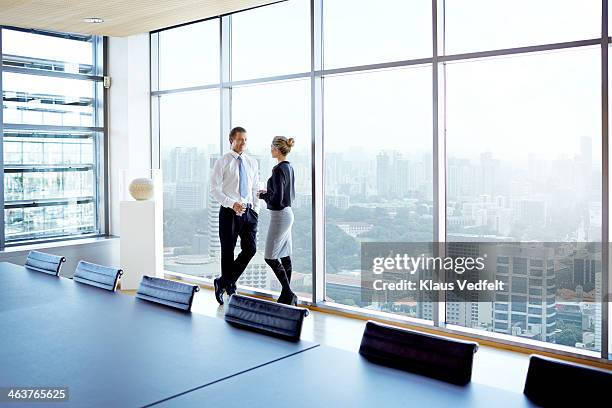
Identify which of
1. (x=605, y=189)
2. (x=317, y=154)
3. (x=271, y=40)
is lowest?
(x=605, y=189)

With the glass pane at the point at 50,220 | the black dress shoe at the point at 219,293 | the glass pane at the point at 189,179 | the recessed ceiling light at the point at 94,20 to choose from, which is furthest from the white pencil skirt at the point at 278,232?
the glass pane at the point at 50,220

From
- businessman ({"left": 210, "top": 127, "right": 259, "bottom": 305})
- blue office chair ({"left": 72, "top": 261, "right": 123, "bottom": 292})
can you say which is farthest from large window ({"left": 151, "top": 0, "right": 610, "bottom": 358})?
blue office chair ({"left": 72, "top": 261, "right": 123, "bottom": 292})

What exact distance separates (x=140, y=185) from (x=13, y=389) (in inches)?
201

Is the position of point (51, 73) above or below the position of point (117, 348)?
above

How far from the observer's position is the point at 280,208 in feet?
18.1

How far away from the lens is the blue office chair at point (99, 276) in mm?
3412

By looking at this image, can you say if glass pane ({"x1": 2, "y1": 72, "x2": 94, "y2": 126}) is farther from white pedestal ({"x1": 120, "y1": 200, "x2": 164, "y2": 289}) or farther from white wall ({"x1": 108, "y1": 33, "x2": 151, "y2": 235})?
white pedestal ({"x1": 120, "y1": 200, "x2": 164, "y2": 289})

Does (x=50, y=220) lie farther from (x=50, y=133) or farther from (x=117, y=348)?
(x=117, y=348)

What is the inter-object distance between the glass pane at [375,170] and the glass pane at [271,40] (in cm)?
50

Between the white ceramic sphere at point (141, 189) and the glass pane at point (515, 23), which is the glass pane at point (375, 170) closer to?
the glass pane at point (515, 23)

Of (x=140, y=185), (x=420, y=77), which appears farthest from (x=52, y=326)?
(x=140, y=185)

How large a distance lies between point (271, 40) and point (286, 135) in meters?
0.99

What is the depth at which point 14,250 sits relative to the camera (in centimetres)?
669

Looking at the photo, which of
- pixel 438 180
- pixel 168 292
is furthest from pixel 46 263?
pixel 438 180
